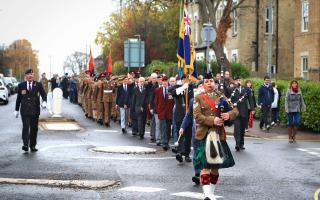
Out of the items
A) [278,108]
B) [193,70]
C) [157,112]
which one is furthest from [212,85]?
[278,108]

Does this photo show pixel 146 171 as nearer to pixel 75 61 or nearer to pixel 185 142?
pixel 185 142

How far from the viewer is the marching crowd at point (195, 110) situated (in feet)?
34.3

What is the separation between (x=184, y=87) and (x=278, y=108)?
1171 cm

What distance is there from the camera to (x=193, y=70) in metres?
16.2

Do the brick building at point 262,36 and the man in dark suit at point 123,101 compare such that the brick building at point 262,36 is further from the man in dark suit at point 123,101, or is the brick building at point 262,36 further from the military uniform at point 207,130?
the military uniform at point 207,130

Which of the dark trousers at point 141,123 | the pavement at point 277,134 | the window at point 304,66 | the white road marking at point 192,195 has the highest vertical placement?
the window at point 304,66

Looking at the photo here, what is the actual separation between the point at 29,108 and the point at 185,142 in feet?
14.1

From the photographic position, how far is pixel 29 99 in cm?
1708

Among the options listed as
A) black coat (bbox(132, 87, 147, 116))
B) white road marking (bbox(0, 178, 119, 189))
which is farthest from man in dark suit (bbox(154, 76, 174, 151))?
white road marking (bbox(0, 178, 119, 189))

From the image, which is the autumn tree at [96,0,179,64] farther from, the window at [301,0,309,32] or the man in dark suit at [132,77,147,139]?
the man in dark suit at [132,77,147,139]

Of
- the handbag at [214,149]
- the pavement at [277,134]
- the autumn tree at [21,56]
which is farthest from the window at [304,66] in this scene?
the autumn tree at [21,56]

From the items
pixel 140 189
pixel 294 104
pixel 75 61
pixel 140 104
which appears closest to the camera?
pixel 140 189

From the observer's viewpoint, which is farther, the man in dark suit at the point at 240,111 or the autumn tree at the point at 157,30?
the autumn tree at the point at 157,30

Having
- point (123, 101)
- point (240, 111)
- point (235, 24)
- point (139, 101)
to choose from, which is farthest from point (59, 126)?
point (235, 24)
